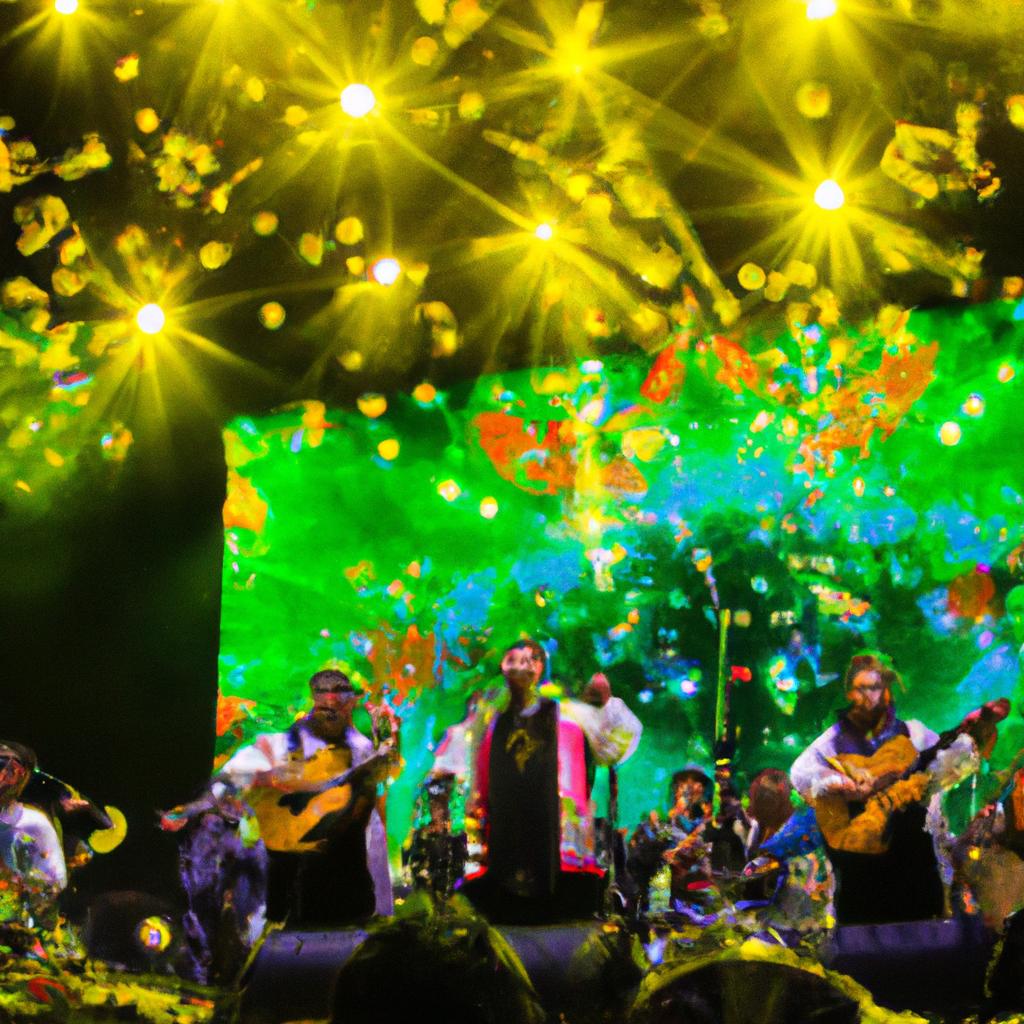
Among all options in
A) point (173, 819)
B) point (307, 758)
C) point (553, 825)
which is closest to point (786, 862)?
point (553, 825)

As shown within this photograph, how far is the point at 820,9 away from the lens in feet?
8.35

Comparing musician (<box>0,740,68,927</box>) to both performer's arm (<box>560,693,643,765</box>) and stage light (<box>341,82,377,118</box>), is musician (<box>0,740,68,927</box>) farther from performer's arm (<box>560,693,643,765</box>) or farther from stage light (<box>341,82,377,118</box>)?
stage light (<box>341,82,377,118</box>)

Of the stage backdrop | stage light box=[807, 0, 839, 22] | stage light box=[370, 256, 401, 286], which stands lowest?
the stage backdrop

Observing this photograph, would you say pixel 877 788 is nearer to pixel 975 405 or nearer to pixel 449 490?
pixel 975 405

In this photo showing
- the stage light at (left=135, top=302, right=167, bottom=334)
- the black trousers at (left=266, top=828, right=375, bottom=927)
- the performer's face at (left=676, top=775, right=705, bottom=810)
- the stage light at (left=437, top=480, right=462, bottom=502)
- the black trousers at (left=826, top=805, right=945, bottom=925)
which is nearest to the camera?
the black trousers at (left=826, top=805, right=945, bottom=925)

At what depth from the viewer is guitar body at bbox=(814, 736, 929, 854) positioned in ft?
7.60

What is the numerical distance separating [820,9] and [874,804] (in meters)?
1.61

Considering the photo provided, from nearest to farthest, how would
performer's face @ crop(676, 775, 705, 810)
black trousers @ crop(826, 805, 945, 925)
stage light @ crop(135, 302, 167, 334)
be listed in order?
black trousers @ crop(826, 805, 945, 925) → performer's face @ crop(676, 775, 705, 810) → stage light @ crop(135, 302, 167, 334)

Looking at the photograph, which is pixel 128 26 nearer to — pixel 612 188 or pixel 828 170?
pixel 612 188

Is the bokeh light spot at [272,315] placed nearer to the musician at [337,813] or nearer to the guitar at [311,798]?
the musician at [337,813]

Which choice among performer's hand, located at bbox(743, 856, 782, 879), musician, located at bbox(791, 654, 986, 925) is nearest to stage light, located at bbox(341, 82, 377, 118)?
musician, located at bbox(791, 654, 986, 925)

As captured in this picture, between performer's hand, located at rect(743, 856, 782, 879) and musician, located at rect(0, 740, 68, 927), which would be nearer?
performer's hand, located at rect(743, 856, 782, 879)

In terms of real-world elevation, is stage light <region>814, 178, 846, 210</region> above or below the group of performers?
above

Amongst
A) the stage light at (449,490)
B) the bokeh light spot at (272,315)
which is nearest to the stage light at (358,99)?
the bokeh light spot at (272,315)
